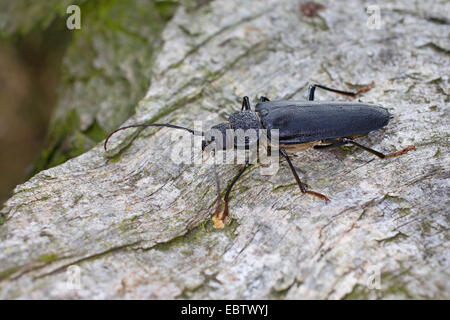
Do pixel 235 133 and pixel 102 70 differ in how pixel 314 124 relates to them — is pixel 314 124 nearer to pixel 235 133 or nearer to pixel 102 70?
pixel 235 133

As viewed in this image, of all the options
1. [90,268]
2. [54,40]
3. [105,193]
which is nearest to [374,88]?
[105,193]

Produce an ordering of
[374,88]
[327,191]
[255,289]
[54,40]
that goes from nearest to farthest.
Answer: [255,289], [327,191], [374,88], [54,40]

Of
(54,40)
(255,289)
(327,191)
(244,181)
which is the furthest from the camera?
(54,40)

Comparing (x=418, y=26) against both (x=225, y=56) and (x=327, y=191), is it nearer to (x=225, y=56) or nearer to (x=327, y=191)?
(x=225, y=56)

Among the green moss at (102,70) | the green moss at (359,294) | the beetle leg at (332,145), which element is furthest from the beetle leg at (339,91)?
the green moss at (359,294)

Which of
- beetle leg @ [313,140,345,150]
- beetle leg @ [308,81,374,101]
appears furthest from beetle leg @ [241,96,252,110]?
beetle leg @ [313,140,345,150]

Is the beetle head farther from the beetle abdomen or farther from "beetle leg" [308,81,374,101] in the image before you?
"beetle leg" [308,81,374,101]

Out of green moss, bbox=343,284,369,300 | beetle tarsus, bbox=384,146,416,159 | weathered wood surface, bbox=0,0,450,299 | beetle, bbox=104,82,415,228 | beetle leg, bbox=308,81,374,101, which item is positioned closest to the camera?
green moss, bbox=343,284,369,300
